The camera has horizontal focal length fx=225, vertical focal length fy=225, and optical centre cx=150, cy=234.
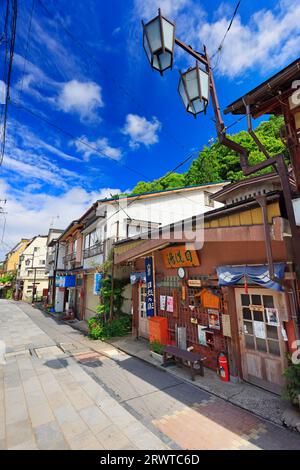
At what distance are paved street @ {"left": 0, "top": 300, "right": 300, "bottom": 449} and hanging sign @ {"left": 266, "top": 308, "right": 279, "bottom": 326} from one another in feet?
7.21

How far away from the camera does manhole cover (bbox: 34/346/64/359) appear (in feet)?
32.2

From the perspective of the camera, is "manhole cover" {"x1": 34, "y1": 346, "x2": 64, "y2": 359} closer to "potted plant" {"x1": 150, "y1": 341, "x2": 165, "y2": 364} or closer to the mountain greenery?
"potted plant" {"x1": 150, "y1": 341, "x2": 165, "y2": 364}

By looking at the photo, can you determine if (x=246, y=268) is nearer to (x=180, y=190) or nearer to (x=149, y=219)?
(x=149, y=219)

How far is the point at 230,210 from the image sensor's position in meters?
6.34

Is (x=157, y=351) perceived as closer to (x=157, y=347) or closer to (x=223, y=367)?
(x=157, y=347)

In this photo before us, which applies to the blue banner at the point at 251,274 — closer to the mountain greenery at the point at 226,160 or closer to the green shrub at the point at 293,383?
the green shrub at the point at 293,383

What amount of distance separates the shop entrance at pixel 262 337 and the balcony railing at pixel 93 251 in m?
10.2

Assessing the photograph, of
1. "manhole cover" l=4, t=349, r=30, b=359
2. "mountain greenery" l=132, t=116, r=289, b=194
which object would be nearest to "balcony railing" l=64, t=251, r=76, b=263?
"mountain greenery" l=132, t=116, r=289, b=194

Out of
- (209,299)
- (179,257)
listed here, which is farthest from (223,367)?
(179,257)

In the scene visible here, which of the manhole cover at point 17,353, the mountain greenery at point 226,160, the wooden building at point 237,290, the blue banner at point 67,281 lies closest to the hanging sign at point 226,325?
the wooden building at point 237,290

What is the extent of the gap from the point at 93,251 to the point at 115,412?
12252mm

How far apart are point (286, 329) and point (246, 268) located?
5.67 feet

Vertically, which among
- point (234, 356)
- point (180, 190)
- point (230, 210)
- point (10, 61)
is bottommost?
point (234, 356)

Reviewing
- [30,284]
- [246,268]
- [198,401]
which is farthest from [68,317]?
[30,284]
